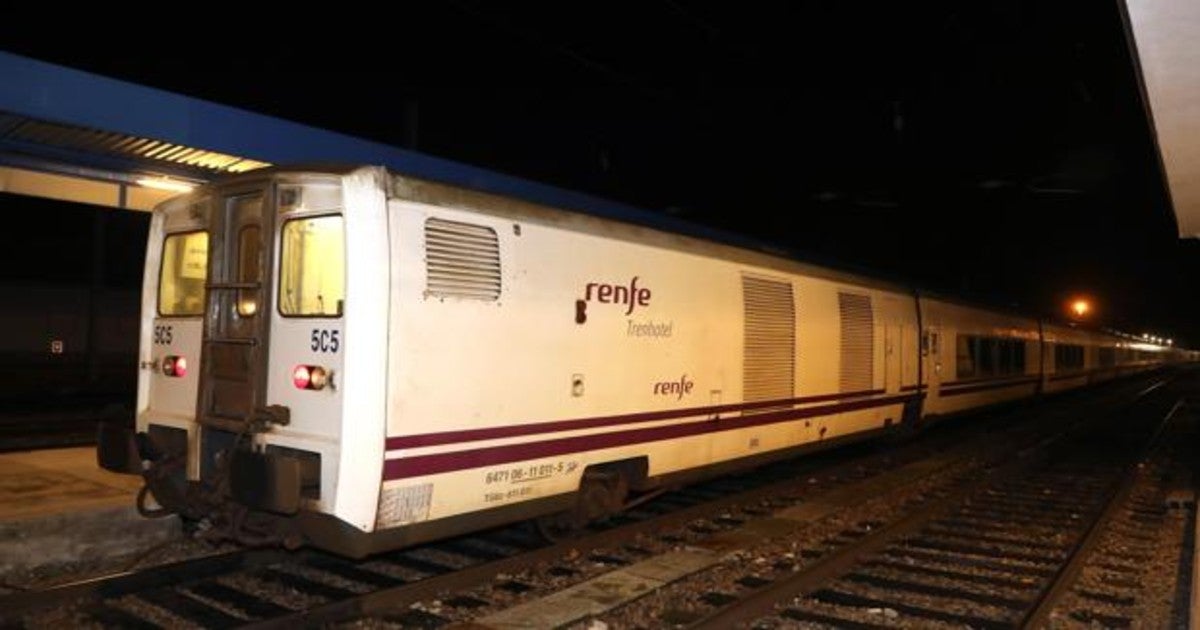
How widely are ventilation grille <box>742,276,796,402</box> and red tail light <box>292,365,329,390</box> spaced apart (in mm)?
4891

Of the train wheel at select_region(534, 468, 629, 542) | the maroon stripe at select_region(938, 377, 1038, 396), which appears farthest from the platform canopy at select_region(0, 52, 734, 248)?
the maroon stripe at select_region(938, 377, 1038, 396)

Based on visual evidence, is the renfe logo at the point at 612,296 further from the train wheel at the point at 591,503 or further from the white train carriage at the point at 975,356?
the white train carriage at the point at 975,356

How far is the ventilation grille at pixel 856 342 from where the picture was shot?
11.8 meters

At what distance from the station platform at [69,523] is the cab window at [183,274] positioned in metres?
1.76

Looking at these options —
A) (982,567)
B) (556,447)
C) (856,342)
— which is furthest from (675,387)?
(856,342)

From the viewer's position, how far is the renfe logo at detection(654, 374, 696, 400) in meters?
8.09

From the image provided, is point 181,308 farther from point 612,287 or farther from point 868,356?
point 868,356

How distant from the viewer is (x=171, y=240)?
727cm

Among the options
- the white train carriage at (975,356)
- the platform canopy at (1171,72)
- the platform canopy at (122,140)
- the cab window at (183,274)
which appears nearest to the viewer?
the platform canopy at (1171,72)

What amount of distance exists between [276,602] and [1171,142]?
729cm

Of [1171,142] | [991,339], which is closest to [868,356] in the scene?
[1171,142]

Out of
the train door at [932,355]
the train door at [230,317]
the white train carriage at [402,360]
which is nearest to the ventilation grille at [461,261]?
the white train carriage at [402,360]

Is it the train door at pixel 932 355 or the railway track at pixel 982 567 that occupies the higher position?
the train door at pixel 932 355

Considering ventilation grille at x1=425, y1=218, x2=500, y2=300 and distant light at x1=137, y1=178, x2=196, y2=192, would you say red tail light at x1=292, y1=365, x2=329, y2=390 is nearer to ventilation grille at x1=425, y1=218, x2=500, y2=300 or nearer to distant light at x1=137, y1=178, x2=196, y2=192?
ventilation grille at x1=425, y1=218, x2=500, y2=300
